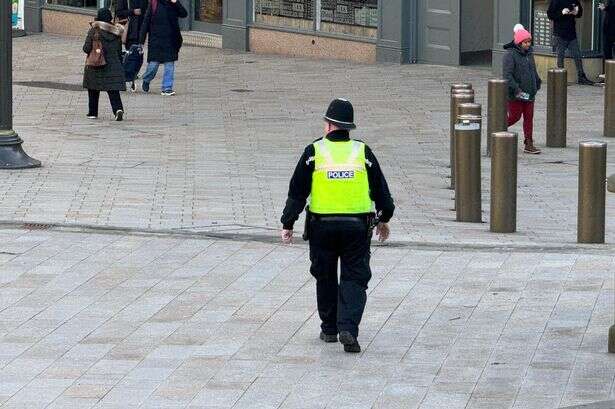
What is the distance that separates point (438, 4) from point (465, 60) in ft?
3.39

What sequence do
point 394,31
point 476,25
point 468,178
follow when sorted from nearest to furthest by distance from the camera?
point 468,178 < point 476,25 < point 394,31

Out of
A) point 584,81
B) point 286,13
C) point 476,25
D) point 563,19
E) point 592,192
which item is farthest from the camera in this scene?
point 286,13

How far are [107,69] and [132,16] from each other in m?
3.89

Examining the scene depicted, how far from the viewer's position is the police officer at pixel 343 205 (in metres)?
9.30

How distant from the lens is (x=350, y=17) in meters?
27.1

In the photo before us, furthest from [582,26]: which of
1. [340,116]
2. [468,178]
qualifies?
[340,116]

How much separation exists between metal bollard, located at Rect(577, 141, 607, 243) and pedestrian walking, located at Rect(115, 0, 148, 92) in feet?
37.8

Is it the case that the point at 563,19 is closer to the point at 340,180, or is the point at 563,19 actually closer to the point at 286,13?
the point at 286,13

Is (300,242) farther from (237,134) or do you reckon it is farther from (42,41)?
(42,41)

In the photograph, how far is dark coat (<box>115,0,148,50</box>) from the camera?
23234mm

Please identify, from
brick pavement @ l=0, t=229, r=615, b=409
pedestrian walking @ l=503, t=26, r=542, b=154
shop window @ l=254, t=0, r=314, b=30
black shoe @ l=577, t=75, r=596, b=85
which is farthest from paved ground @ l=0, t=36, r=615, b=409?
shop window @ l=254, t=0, r=314, b=30

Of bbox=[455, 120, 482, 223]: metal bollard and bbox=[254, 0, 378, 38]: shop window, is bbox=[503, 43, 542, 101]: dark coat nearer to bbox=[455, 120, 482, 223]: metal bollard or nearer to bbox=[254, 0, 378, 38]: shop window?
bbox=[455, 120, 482, 223]: metal bollard

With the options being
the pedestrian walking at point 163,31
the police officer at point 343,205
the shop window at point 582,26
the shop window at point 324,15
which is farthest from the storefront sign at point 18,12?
the police officer at point 343,205

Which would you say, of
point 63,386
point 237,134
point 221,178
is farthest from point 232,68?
point 63,386
